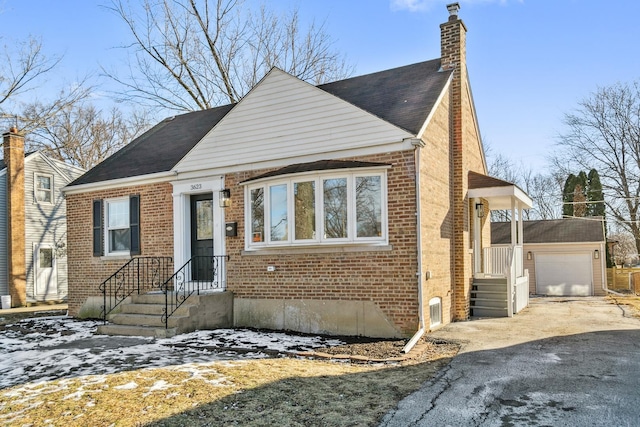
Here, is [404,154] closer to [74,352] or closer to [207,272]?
[207,272]

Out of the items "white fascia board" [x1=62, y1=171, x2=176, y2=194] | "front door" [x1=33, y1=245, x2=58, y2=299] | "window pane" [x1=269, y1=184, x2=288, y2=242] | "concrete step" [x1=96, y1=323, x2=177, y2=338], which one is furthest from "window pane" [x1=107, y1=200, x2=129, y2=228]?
"front door" [x1=33, y1=245, x2=58, y2=299]

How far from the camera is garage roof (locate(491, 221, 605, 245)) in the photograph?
2306cm

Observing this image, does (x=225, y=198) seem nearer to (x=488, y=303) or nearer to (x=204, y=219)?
(x=204, y=219)

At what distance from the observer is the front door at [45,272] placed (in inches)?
878

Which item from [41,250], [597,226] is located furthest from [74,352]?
[597,226]

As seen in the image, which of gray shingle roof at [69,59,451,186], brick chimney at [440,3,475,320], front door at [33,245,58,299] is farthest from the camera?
front door at [33,245,58,299]

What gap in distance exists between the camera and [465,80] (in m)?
12.4

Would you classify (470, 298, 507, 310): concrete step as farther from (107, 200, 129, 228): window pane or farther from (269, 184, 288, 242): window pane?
(107, 200, 129, 228): window pane

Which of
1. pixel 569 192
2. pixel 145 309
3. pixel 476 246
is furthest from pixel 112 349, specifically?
pixel 569 192

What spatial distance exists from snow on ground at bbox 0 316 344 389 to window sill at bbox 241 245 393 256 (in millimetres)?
1607

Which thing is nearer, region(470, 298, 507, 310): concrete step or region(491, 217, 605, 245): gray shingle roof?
region(470, 298, 507, 310): concrete step

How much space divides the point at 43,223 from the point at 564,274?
2308 centimetres

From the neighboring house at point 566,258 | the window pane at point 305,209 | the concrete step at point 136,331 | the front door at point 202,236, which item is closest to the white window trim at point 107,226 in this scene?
the front door at point 202,236

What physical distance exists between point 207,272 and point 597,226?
62.9 ft
